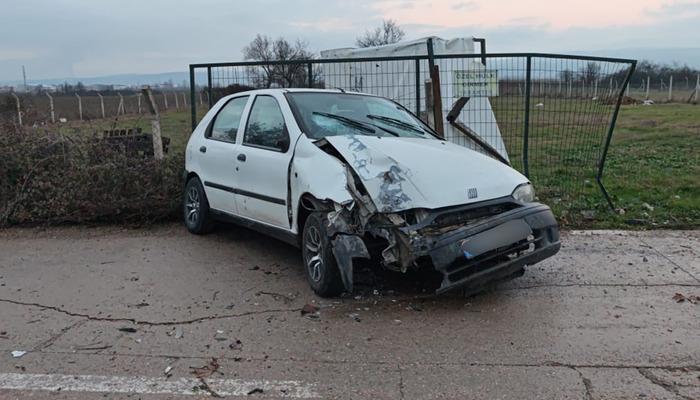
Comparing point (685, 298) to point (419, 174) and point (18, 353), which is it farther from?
point (18, 353)

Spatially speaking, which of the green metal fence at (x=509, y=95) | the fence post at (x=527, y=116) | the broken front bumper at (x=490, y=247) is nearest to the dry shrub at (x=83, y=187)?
the green metal fence at (x=509, y=95)

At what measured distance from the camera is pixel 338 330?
176 inches

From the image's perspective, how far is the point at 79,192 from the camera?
25.2 feet

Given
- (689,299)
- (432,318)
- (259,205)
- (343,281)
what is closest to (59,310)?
(259,205)

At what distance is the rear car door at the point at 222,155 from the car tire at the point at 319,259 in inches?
59.5

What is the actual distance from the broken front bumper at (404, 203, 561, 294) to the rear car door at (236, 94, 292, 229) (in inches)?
64.2

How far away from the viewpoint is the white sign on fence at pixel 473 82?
805 centimetres

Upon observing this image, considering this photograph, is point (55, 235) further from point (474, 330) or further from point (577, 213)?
point (577, 213)

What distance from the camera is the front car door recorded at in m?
5.57

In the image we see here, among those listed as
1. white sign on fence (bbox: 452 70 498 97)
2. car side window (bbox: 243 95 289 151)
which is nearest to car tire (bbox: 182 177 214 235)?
car side window (bbox: 243 95 289 151)

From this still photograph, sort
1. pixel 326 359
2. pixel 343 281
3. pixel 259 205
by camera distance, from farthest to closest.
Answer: pixel 259 205
pixel 343 281
pixel 326 359

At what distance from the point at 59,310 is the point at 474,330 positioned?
3.34m

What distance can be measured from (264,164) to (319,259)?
126 cm

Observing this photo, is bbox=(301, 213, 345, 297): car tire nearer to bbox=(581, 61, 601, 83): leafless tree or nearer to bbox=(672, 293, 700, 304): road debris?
bbox=(672, 293, 700, 304): road debris
